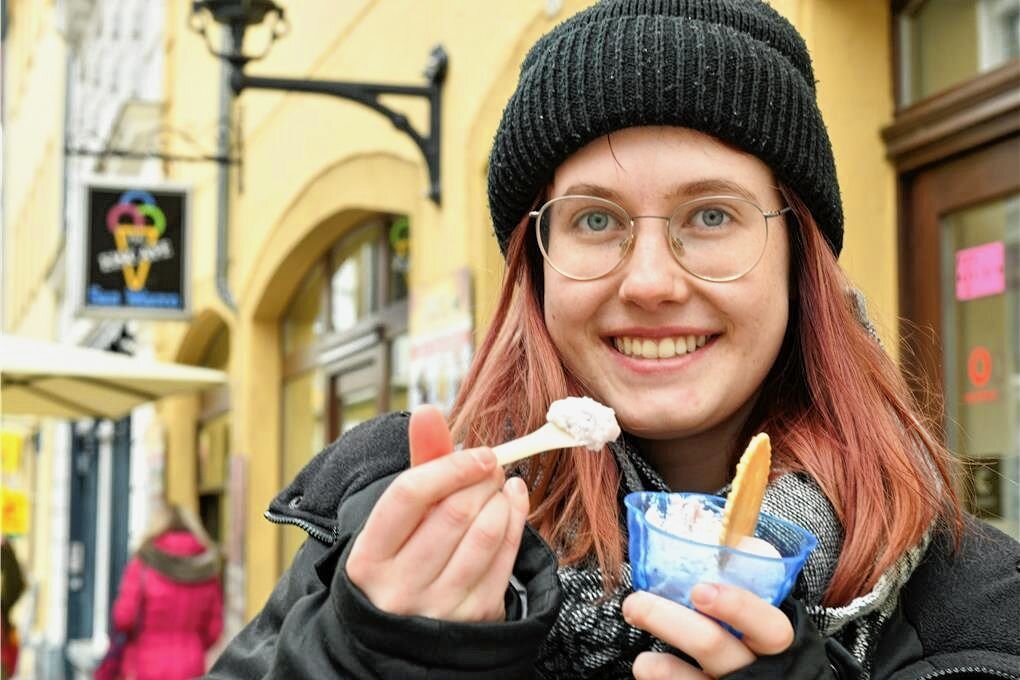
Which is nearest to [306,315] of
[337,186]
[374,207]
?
[337,186]

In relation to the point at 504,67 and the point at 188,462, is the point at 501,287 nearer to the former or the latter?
the point at 504,67

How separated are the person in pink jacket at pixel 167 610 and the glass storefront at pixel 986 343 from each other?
15.6 ft

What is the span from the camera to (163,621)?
24.0ft

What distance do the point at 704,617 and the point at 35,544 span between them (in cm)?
2046

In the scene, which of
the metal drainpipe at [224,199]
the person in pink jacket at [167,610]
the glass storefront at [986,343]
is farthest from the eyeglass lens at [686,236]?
the metal drainpipe at [224,199]

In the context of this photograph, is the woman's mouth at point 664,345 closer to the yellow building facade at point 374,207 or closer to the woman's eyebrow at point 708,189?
the woman's eyebrow at point 708,189

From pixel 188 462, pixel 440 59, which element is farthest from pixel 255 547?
pixel 440 59

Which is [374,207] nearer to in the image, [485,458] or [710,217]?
[710,217]

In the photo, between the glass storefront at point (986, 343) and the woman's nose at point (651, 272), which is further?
the glass storefront at point (986, 343)

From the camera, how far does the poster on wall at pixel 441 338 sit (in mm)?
5191

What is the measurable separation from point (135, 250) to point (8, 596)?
2.76 meters

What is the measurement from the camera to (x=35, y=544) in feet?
66.1

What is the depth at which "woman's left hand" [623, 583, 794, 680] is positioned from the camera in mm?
1116

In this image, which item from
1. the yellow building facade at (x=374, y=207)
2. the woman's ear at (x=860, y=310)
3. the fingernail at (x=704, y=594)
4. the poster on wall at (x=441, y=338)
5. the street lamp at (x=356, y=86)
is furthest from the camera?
the street lamp at (x=356, y=86)
